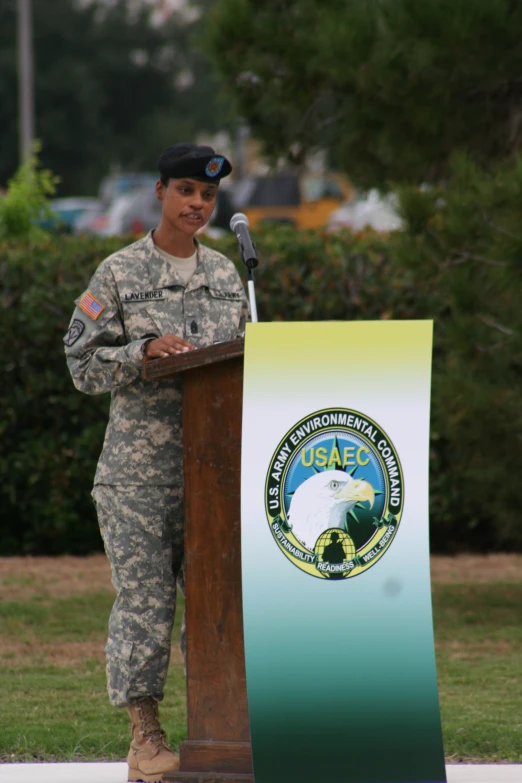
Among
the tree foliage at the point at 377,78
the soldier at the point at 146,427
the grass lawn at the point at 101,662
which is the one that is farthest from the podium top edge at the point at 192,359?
the tree foliage at the point at 377,78

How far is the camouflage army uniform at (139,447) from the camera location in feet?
13.9

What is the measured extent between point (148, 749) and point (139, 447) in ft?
3.13

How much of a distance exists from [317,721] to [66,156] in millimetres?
50595

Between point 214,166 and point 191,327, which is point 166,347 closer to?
point 191,327

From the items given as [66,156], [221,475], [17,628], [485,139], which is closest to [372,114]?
[485,139]

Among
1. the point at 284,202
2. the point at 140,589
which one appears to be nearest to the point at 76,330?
the point at 140,589

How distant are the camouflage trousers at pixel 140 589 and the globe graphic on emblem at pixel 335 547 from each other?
0.67m

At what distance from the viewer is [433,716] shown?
372 cm

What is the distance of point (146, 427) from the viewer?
4.31 meters

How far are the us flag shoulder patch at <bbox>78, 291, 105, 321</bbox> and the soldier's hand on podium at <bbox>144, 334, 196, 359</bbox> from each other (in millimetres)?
269

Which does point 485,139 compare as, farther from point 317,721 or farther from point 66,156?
point 66,156

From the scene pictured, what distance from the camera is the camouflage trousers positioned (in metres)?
4.22

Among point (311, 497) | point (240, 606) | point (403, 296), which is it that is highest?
point (403, 296)

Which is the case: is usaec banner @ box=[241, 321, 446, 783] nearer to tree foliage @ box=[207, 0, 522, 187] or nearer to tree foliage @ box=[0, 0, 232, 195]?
tree foliage @ box=[207, 0, 522, 187]
